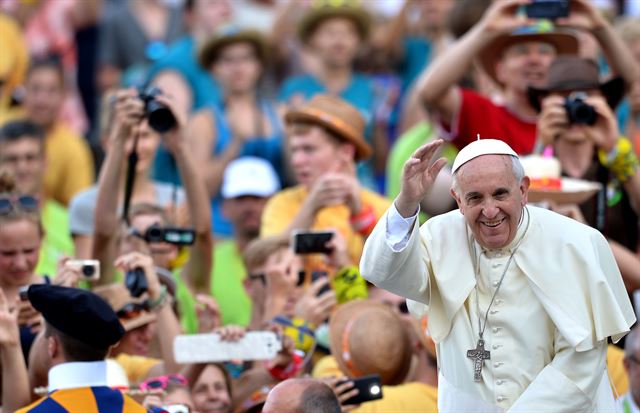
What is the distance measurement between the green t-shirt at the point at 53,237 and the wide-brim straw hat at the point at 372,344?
248 centimetres

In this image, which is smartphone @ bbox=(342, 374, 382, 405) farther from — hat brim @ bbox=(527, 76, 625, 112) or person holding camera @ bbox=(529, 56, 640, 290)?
hat brim @ bbox=(527, 76, 625, 112)

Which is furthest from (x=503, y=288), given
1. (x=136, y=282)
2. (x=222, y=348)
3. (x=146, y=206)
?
(x=146, y=206)

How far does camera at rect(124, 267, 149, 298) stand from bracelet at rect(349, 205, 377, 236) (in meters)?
1.62

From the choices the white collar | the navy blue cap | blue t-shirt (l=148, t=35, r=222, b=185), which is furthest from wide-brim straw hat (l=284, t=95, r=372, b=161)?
the white collar

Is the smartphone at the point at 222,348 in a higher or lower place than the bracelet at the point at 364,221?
lower

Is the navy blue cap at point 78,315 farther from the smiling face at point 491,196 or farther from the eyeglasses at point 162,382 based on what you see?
the smiling face at point 491,196

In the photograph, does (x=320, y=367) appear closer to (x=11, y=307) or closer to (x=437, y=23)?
(x=11, y=307)

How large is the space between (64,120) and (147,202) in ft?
13.2

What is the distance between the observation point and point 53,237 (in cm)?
977

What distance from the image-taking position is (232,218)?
9.83m

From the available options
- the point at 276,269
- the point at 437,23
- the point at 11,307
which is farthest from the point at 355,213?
the point at 437,23

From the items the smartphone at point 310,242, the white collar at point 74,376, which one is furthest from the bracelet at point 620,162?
the white collar at point 74,376

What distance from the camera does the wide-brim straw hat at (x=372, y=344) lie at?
708cm

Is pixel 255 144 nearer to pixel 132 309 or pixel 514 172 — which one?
pixel 132 309
